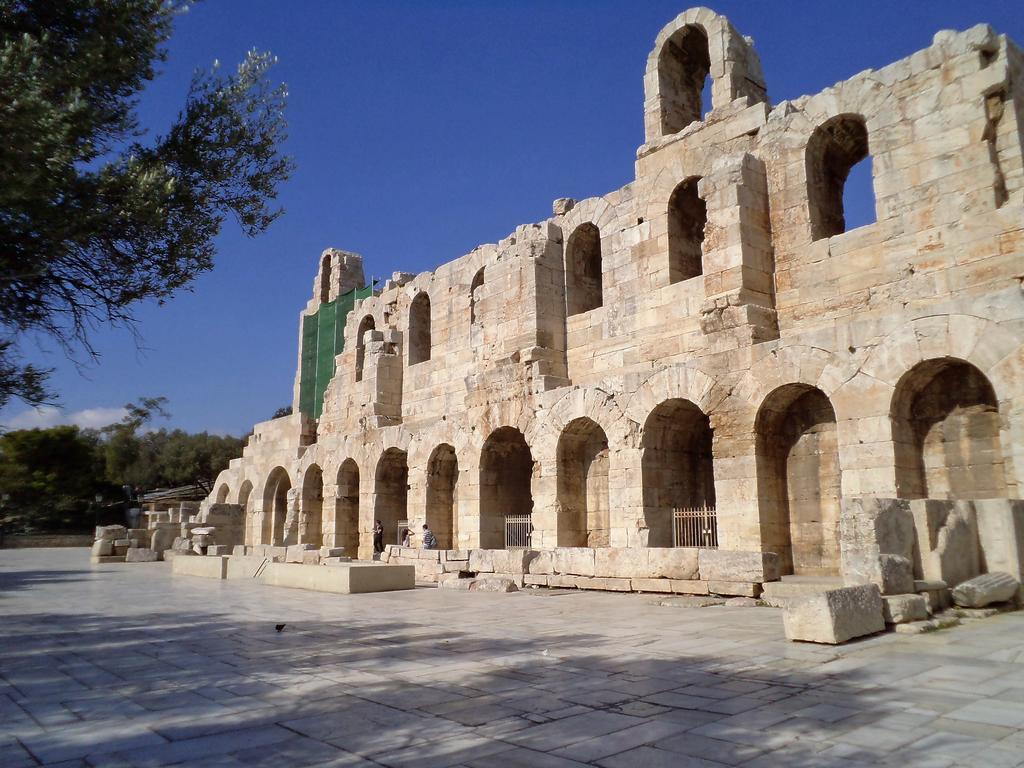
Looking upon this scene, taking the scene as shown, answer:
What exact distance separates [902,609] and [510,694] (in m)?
4.01

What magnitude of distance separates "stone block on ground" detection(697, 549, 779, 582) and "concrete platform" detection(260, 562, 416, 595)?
525 cm

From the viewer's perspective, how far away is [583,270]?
17.8 meters

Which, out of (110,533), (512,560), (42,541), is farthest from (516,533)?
(42,541)

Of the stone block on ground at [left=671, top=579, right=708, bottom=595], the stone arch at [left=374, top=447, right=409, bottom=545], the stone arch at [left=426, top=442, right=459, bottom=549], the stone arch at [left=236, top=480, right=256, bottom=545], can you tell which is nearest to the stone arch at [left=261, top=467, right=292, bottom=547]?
the stone arch at [left=236, top=480, right=256, bottom=545]

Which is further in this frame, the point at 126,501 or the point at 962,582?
the point at 126,501

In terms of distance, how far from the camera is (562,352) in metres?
17.0

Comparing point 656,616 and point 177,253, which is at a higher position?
point 177,253

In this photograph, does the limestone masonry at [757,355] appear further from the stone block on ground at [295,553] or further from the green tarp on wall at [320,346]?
the green tarp on wall at [320,346]

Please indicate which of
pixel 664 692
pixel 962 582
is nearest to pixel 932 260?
pixel 962 582

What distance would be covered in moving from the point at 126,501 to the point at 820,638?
44.4 m

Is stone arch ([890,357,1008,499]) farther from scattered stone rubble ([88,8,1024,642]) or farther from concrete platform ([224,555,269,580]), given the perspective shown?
concrete platform ([224,555,269,580])

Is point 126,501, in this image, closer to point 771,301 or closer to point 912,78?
point 771,301

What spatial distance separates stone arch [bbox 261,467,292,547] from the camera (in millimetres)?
26594

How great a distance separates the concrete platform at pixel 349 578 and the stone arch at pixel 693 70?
33.6 ft
